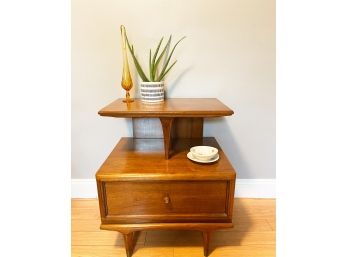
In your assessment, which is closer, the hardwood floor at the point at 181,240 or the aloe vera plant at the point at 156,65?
the hardwood floor at the point at 181,240

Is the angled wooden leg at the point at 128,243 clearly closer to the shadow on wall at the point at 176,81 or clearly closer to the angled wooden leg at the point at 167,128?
the angled wooden leg at the point at 167,128

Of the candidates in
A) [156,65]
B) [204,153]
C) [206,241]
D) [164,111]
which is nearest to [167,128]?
[164,111]

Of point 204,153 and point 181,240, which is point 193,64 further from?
point 181,240

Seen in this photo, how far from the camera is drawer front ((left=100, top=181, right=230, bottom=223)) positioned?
3.26ft

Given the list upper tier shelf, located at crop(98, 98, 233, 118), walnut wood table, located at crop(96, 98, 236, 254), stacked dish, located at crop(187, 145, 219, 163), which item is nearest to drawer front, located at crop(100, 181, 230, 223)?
walnut wood table, located at crop(96, 98, 236, 254)

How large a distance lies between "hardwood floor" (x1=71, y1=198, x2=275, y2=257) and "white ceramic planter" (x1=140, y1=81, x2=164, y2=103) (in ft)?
2.12

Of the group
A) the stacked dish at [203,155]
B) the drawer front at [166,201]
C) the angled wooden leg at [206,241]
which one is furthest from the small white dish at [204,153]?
the angled wooden leg at [206,241]

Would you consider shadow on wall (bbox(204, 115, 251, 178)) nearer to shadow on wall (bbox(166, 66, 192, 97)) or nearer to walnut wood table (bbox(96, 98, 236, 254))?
shadow on wall (bbox(166, 66, 192, 97))

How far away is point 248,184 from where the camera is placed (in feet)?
4.93

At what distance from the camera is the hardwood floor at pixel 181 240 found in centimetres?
110

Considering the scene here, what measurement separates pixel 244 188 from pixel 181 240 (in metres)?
0.53

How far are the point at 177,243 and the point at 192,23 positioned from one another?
3.53 ft

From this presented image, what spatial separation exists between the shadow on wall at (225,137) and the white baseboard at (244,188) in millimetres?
107
